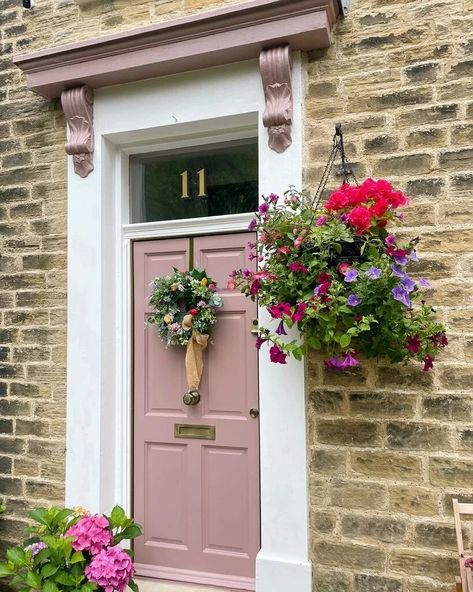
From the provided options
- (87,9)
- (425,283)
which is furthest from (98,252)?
(425,283)

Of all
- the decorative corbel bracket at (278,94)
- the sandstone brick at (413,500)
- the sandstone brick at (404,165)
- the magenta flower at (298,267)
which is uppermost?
the decorative corbel bracket at (278,94)

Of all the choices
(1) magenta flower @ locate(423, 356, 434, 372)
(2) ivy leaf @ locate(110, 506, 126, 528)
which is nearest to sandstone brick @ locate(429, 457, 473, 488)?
(1) magenta flower @ locate(423, 356, 434, 372)

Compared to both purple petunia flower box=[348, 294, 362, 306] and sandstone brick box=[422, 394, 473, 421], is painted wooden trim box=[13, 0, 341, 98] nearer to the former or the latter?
purple petunia flower box=[348, 294, 362, 306]

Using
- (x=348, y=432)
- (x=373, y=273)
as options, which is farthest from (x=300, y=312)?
(x=348, y=432)

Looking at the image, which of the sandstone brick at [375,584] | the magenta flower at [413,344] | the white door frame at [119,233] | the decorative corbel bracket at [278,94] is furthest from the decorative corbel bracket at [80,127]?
the sandstone brick at [375,584]

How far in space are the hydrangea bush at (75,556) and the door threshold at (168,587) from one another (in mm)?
334

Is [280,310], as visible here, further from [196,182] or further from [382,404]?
[196,182]

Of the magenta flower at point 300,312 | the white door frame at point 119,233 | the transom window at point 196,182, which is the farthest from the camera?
the transom window at point 196,182

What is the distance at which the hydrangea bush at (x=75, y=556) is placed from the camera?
3.02 m

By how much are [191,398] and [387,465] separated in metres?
1.26

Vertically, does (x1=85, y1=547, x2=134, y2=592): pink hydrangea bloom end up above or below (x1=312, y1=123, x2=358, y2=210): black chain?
below

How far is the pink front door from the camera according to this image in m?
3.45

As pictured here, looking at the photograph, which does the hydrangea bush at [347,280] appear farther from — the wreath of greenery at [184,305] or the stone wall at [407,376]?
the wreath of greenery at [184,305]

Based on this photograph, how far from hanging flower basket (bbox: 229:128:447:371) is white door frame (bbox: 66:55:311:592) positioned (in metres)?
0.53
